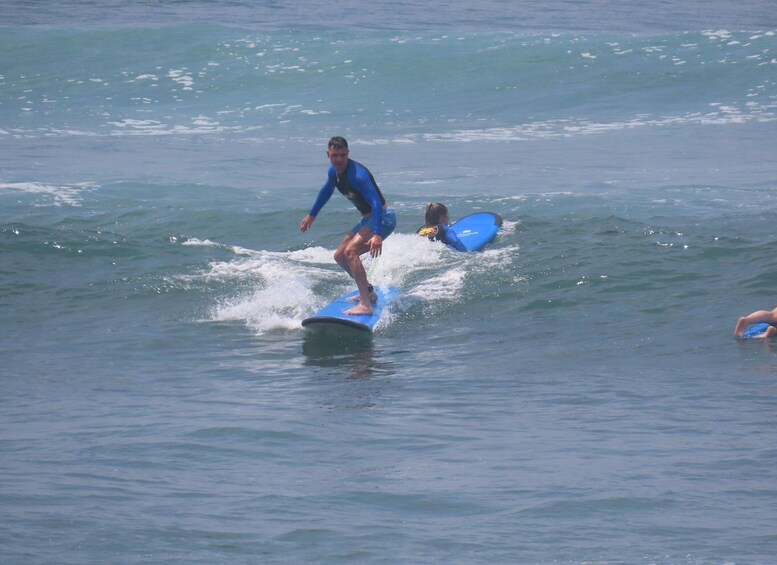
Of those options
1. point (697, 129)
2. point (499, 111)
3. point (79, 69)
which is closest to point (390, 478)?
point (697, 129)

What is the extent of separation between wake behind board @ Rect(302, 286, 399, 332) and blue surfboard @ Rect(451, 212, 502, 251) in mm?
2800

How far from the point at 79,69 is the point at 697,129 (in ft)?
57.2

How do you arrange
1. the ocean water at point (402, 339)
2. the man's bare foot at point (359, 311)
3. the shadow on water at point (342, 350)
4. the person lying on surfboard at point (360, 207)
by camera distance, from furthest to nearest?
1. the man's bare foot at point (359, 311)
2. the person lying on surfboard at point (360, 207)
3. the shadow on water at point (342, 350)
4. the ocean water at point (402, 339)

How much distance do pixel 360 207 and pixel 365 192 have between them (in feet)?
1.10

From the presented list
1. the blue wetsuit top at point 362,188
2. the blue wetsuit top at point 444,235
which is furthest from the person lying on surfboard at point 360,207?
the blue wetsuit top at point 444,235

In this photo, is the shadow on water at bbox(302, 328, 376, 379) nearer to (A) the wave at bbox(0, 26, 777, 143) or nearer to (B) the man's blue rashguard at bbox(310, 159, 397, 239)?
(B) the man's blue rashguard at bbox(310, 159, 397, 239)

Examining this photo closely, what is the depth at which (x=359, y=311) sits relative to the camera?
32.0ft

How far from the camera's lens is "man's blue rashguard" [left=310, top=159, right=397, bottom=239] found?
376 inches

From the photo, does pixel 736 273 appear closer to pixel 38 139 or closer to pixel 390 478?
pixel 390 478

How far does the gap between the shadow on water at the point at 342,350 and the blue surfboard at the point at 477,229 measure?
3578mm

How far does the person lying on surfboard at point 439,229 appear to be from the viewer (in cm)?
1243

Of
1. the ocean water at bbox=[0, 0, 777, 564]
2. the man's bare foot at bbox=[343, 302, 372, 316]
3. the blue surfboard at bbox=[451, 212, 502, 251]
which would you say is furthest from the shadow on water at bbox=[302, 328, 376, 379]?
the blue surfboard at bbox=[451, 212, 502, 251]

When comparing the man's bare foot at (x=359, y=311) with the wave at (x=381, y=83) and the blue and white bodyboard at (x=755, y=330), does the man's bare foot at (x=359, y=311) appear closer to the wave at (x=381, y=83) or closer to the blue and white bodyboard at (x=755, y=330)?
the blue and white bodyboard at (x=755, y=330)

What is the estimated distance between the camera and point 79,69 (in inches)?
1224
